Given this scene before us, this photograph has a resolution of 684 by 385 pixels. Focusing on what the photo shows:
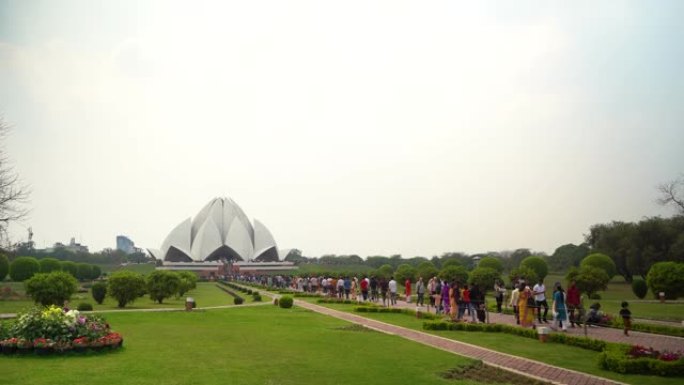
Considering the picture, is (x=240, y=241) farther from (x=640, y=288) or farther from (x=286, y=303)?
(x=640, y=288)

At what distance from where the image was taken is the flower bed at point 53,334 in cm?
867

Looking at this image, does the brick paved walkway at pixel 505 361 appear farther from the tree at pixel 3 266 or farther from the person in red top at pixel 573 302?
the tree at pixel 3 266

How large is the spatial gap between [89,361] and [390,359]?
4226 mm

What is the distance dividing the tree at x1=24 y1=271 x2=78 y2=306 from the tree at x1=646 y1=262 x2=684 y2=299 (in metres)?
20.5

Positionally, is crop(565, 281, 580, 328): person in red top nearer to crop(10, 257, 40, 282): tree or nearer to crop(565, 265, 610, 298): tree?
crop(565, 265, 610, 298): tree

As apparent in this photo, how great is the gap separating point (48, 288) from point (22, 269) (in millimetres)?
21162

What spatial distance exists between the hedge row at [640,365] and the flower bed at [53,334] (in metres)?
7.28

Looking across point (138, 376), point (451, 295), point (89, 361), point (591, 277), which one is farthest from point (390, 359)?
point (591, 277)

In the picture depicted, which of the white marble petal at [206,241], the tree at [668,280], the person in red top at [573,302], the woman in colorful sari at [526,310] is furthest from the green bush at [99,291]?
the white marble petal at [206,241]

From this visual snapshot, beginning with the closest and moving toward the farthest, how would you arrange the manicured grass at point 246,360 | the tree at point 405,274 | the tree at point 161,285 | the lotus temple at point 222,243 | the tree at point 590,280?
1. the manicured grass at point 246,360
2. the tree at point 161,285
3. the tree at point 590,280
4. the tree at point 405,274
5. the lotus temple at point 222,243

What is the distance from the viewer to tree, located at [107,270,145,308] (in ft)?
63.4

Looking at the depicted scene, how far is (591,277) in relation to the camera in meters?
22.0

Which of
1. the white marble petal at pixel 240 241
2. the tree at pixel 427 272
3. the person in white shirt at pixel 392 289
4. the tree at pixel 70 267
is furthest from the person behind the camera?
the white marble petal at pixel 240 241

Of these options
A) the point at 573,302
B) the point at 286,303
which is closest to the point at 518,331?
the point at 573,302
